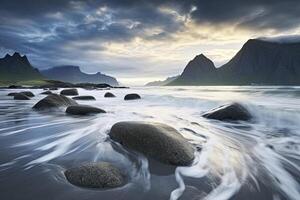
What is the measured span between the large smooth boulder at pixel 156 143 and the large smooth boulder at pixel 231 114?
6.97 meters

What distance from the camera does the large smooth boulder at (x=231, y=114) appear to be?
1397 cm

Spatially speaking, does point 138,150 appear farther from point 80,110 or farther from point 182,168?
point 80,110

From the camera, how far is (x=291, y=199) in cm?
525

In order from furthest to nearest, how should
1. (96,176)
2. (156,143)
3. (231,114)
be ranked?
(231,114), (156,143), (96,176)

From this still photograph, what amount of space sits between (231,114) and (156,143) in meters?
7.85

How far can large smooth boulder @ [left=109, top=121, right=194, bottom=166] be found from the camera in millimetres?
6710

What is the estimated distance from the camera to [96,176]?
5.32 m

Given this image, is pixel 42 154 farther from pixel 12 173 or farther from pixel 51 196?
pixel 51 196

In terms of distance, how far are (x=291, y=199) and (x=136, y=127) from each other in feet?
13.5

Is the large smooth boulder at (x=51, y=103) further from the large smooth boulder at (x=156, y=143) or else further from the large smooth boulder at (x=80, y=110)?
the large smooth boulder at (x=156, y=143)

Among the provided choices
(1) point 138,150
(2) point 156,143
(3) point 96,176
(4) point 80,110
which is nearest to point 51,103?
(4) point 80,110

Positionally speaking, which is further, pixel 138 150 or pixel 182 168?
pixel 138 150

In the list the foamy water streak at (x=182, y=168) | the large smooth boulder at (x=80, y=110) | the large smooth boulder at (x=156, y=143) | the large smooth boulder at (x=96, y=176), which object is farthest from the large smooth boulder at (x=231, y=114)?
the large smooth boulder at (x=96, y=176)

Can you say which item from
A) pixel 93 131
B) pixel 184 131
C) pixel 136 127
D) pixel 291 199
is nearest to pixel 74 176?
pixel 136 127
